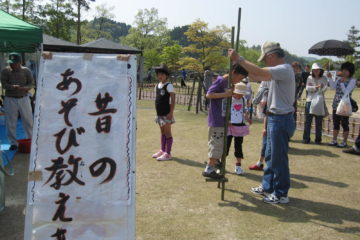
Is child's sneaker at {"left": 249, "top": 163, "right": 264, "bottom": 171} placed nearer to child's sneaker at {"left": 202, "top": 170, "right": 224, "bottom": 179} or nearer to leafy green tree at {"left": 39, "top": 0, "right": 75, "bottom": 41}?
child's sneaker at {"left": 202, "top": 170, "right": 224, "bottom": 179}

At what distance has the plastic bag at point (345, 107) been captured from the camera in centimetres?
680

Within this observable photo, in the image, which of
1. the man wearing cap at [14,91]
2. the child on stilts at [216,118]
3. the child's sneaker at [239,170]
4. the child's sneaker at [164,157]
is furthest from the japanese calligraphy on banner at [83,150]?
the man wearing cap at [14,91]

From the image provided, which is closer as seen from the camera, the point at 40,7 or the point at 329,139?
the point at 329,139

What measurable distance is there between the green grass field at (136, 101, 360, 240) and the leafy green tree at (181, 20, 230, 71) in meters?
26.7

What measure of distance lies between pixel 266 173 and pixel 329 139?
15.3 ft

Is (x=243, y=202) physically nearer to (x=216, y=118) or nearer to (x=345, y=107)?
(x=216, y=118)

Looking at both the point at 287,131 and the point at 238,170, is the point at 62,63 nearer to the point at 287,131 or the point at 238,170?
the point at 287,131

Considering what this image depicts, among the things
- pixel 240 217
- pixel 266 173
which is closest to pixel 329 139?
pixel 266 173

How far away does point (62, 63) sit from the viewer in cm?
271

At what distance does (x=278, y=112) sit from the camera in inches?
153

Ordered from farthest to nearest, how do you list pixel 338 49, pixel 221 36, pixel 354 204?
pixel 221 36 < pixel 338 49 < pixel 354 204

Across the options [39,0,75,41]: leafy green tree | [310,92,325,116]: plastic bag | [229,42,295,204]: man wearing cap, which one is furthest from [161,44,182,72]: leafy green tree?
[229,42,295,204]: man wearing cap

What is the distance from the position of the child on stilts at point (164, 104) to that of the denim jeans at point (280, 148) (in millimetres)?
2232

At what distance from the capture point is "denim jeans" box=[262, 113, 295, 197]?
154 inches
